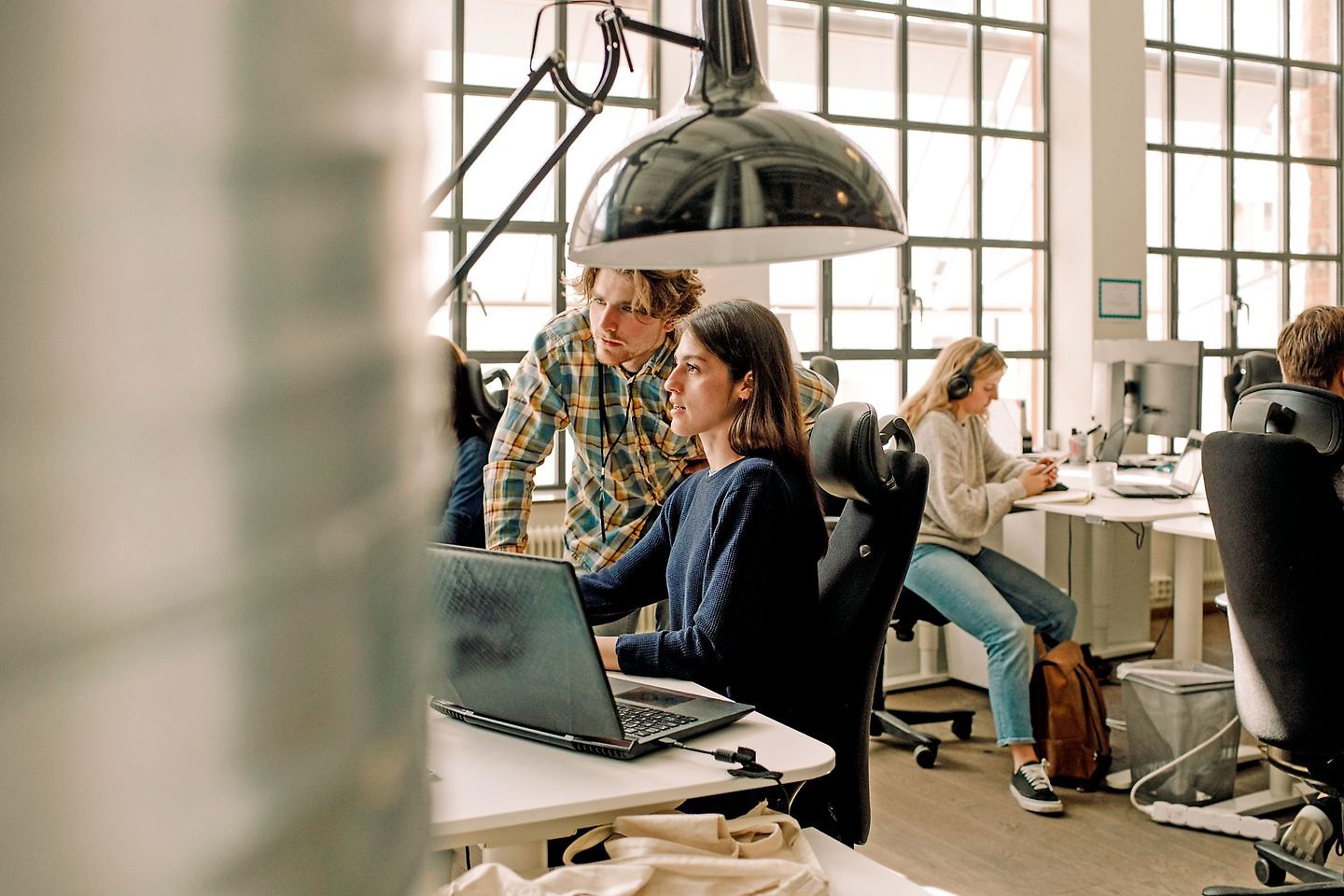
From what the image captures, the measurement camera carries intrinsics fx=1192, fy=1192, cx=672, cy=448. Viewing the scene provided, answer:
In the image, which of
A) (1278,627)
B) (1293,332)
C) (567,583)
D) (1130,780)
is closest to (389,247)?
(567,583)

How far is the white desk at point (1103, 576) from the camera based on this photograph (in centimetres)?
538

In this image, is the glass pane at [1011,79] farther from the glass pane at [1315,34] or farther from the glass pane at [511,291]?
the glass pane at [511,291]

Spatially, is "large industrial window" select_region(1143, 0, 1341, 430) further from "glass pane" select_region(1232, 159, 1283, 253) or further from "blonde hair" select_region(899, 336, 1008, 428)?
"blonde hair" select_region(899, 336, 1008, 428)

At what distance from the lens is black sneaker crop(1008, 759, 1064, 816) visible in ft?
11.7

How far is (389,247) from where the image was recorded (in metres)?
0.06

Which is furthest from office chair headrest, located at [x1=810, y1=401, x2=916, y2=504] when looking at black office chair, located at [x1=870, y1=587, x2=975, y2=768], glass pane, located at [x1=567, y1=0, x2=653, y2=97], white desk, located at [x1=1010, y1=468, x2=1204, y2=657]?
Result: glass pane, located at [x1=567, y1=0, x2=653, y2=97]

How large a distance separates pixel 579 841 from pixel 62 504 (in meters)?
1.39

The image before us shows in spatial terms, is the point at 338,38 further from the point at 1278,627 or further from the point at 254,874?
the point at 1278,627

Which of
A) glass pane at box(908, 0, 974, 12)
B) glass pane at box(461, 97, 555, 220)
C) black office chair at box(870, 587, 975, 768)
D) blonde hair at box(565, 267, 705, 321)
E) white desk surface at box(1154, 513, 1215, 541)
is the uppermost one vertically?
glass pane at box(908, 0, 974, 12)

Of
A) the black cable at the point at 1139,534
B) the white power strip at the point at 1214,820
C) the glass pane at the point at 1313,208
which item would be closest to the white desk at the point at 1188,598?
the white power strip at the point at 1214,820

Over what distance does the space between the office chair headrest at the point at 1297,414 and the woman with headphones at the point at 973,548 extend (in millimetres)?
1370

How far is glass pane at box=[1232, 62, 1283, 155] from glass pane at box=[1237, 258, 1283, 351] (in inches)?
31.5

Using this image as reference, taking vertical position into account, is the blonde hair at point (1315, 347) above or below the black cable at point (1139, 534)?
above

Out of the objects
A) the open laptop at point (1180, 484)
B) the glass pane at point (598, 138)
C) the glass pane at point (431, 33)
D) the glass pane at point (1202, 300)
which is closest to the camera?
the glass pane at point (431, 33)
